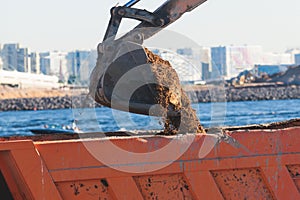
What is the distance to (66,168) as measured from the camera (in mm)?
5387

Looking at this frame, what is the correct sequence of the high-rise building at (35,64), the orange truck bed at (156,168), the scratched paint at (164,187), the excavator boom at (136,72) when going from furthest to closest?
1. the high-rise building at (35,64)
2. the excavator boom at (136,72)
3. the scratched paint at (164,187)
4. the orange truck bed at (156,168)

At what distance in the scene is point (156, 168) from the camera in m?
5.54

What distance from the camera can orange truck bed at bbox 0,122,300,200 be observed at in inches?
210

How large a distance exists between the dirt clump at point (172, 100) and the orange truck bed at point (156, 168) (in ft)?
3.74

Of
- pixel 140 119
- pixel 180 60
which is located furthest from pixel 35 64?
pixel 180 60

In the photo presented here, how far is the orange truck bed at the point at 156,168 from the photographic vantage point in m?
5.34

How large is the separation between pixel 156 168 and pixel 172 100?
158 cm

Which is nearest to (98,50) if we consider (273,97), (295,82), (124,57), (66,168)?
(124,57)

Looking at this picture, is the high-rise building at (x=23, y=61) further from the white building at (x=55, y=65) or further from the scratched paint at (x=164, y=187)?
the scratched paint at (x=164, y=187)

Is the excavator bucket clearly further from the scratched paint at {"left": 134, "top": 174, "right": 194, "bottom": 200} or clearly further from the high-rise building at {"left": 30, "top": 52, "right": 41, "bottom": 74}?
the high-rise building at {"left": 30, "top": 52, "right": 41, "bottom": 74}

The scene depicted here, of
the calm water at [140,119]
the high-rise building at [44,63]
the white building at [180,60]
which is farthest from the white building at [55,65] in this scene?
the white building at [180,60]

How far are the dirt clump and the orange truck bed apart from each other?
1.14 m

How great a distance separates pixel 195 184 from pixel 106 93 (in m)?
1.85

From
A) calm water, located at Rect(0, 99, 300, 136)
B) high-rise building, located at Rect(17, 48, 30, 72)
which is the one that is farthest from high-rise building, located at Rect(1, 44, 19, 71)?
calm water, located at Rect(0, 99, 300, 136)
